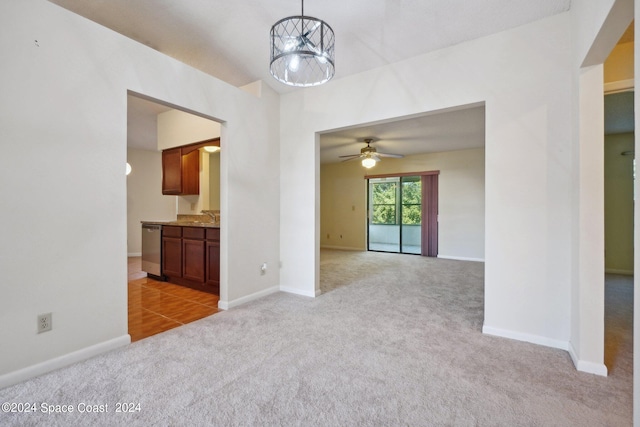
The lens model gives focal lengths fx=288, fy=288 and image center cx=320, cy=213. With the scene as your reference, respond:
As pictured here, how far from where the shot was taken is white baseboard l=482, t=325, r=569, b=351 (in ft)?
7.63

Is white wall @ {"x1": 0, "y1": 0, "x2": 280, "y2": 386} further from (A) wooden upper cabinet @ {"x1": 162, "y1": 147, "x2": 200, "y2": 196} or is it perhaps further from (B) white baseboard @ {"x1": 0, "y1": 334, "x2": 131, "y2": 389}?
(A) wooden upper cabinet @ {"x1": 162, "y1": 147, "x2": 200, "y2": 196}

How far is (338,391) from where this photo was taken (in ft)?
5.75

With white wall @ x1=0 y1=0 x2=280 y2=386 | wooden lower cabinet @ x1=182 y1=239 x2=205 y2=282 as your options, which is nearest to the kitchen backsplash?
wooden lower cabinet @ x1=182 y1=239 x2=205 y2=282

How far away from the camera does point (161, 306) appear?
329 cm

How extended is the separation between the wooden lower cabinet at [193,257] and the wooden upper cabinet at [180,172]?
887mm

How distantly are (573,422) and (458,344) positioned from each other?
Answer: 35.5 inches

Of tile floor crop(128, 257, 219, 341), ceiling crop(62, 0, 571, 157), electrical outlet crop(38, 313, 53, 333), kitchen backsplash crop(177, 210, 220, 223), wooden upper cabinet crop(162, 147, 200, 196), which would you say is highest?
ceiling crop(62, 0, 571, 157)

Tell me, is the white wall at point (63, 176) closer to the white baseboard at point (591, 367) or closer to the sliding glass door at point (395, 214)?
the white baseboard at point (591, 367)

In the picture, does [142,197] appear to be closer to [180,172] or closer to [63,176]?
[180,172]

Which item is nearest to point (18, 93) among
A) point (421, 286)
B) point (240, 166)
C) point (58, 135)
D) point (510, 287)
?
point (58, 135)

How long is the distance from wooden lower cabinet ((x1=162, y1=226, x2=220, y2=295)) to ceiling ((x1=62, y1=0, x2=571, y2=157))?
2.11 m

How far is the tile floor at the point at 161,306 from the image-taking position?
2.74m

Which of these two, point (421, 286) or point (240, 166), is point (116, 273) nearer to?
point (240, 166)

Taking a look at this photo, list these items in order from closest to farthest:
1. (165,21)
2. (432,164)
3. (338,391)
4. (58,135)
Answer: (338,391)
(58,135)
(165,21)
(432,164)
